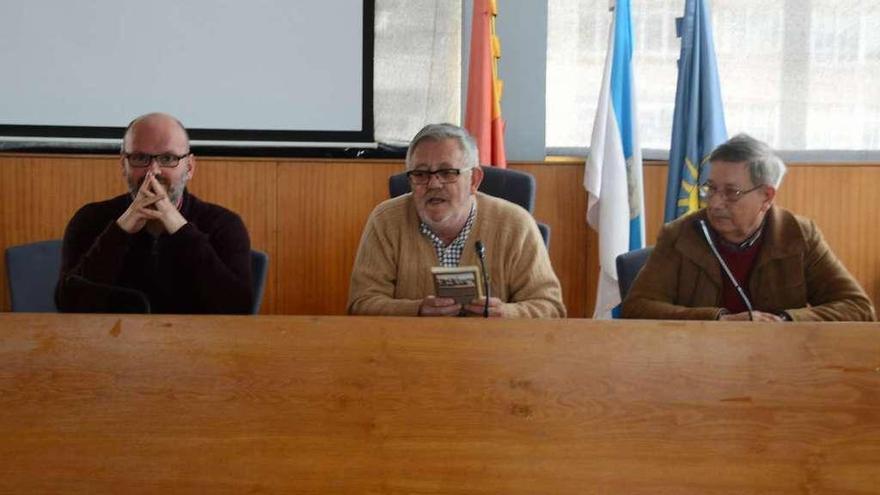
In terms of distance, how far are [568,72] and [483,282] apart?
7.60ft

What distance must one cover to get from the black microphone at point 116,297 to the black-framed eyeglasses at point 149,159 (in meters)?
0.36

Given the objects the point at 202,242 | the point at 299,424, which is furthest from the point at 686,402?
the point at 202,242

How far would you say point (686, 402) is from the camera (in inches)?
69.8

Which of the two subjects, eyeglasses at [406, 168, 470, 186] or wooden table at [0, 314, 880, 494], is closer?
wooden table at [0, 314, 880, 494]

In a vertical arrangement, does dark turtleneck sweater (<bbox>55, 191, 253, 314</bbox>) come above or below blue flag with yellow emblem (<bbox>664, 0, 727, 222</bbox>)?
below

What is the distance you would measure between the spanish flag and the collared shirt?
5.05ft

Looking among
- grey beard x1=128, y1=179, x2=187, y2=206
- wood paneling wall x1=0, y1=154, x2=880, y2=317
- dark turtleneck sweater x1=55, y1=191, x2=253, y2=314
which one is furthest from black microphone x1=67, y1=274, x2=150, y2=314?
wood paneling wall x1=0, y1=154, x2=880, y2=317

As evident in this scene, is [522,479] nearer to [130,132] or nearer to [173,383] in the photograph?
[173,383]

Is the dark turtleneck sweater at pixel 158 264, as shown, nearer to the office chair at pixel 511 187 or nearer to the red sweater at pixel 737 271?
the office chair at pixel 511 187

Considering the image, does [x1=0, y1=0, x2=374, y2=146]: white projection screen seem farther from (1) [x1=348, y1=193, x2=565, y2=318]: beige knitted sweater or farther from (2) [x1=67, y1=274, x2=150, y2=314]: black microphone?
(2) [x1=67, y1=274, x2=150, y2=314]: black microphone

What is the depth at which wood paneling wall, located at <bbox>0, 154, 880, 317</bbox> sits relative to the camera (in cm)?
452

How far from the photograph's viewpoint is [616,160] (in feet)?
14.7

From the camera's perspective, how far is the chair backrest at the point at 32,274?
3.31 metres

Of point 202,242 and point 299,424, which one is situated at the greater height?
point 202,242
